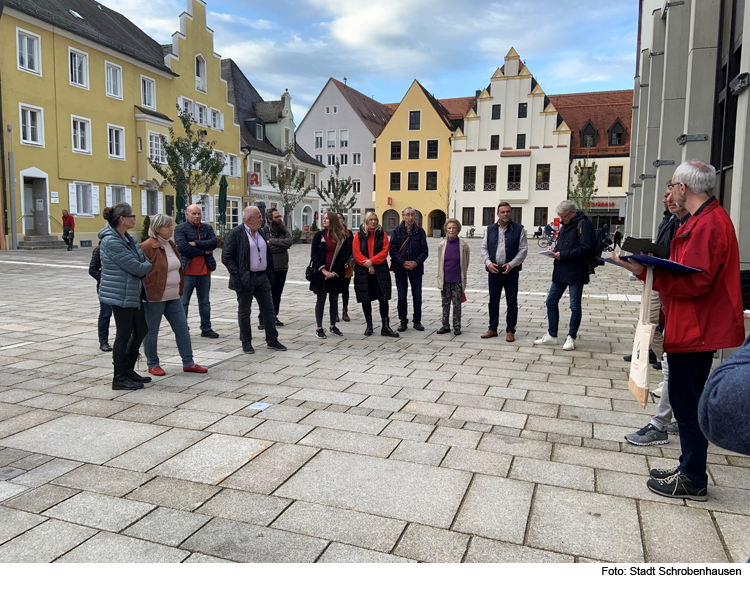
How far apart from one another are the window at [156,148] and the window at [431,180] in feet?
101

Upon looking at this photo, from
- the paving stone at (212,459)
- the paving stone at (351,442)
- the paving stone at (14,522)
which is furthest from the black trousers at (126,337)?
the paving stone at (14,522)

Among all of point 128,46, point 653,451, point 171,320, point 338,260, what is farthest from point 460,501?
point 128,46

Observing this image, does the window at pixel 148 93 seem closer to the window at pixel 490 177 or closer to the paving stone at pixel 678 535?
the window at pixel 490 177

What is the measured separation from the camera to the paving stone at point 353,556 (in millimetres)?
2928

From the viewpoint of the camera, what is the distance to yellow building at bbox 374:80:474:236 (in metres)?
58.2

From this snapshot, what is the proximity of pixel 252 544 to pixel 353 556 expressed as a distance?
0.54 metres

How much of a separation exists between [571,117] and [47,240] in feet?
158

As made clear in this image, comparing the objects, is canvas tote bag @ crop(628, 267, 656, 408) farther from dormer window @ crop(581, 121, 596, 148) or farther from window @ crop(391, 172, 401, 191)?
window @ crop(391, 172, 401, 191)

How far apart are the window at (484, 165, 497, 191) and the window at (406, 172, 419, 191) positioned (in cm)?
709

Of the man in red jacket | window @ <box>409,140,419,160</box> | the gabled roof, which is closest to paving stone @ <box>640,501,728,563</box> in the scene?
the man in red jacket

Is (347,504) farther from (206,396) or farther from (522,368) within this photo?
(522,368)

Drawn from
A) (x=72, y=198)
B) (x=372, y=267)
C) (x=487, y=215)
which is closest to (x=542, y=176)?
(x=487, y=215)

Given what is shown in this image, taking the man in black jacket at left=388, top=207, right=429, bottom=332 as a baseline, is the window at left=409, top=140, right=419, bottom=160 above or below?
above

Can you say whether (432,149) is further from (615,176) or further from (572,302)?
(572,302)
